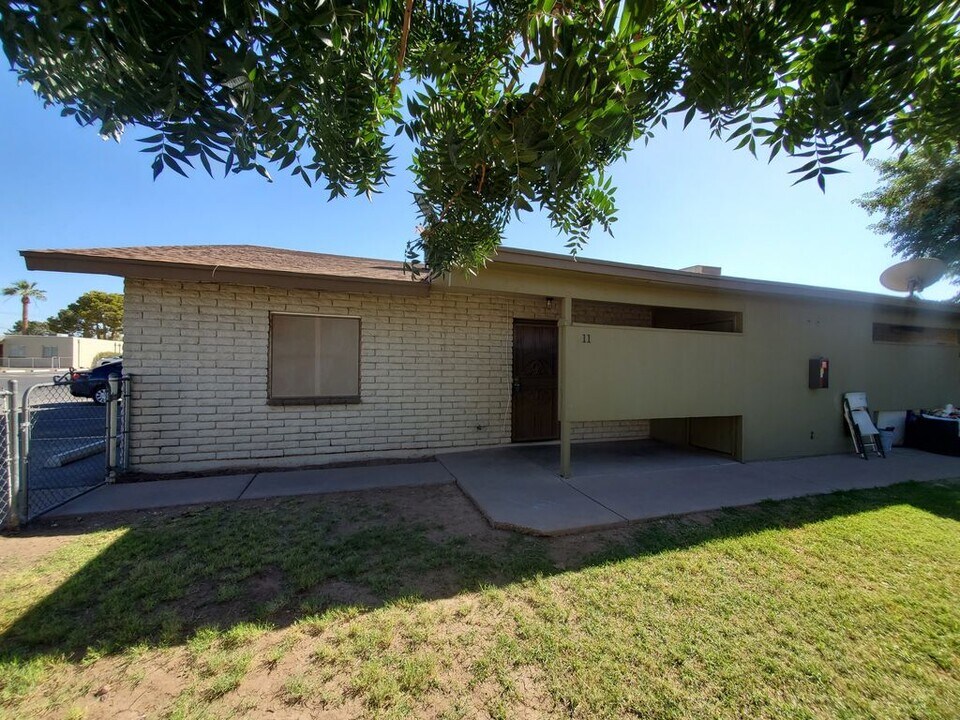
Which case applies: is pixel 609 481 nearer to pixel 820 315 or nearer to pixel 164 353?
pixel 820 315

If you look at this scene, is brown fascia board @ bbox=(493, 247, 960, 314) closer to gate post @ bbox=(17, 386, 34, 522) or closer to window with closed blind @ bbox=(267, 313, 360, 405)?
window with closed blind @ bbox=(267, 313, 360, 405)

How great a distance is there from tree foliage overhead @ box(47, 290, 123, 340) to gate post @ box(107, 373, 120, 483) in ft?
157

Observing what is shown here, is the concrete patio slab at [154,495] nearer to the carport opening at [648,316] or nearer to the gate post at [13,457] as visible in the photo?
the gate post at [13,457]

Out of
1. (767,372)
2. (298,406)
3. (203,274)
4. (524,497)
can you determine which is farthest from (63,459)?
(767,372)

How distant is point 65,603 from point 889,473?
9.28 meters

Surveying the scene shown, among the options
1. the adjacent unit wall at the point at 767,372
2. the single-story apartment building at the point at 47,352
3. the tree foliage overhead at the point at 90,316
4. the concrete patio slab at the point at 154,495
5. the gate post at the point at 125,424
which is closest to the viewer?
the concrete patio slab at the point at 154,495

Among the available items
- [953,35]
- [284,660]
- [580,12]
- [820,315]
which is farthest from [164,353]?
[820,315]

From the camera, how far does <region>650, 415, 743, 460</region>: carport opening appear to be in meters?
6.24

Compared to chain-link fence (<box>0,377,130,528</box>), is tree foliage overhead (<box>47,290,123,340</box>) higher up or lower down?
higher up

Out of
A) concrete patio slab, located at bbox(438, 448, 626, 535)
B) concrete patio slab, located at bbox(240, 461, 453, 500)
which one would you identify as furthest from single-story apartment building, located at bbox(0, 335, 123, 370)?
concrete patio slab, located at bbox(438, 448, 626, 535)

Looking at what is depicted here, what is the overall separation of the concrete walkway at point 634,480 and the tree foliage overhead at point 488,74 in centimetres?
313

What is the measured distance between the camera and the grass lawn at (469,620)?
6.08 ft

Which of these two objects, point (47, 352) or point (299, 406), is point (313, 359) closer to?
point (299, 406)

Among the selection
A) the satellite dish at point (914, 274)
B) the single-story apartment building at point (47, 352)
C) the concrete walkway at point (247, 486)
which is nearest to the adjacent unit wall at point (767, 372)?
the satellite dish at point (914, 274)
